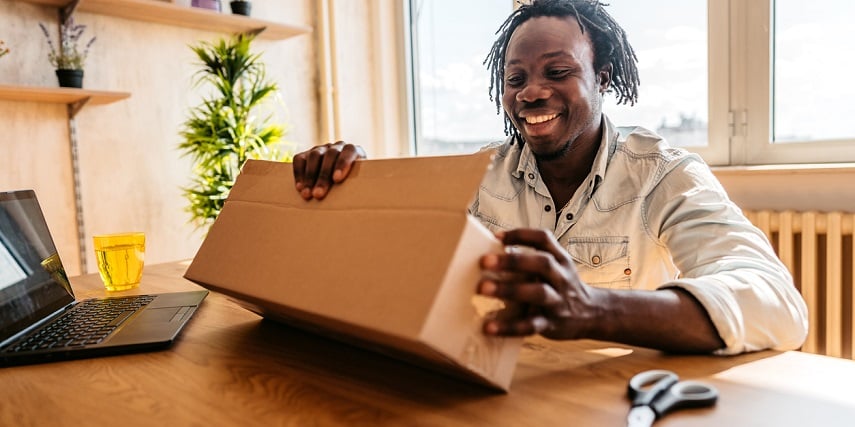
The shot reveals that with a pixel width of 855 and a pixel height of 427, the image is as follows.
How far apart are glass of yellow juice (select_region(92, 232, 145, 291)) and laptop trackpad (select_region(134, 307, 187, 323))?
29 centimetres

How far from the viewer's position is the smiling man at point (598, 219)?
595mm

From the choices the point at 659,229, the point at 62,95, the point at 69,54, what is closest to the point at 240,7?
the point at 69,54

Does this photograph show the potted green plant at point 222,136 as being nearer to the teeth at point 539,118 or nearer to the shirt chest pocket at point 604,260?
the teeth at point 539,118

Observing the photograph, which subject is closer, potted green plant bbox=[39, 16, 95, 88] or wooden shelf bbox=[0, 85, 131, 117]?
wooden shelf bbox=[0, 85, 131, 117]

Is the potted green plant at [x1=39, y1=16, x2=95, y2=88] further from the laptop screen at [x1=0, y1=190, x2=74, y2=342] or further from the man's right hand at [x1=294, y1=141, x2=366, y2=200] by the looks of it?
the man's right hand at [x1=294, y1=141, x2=366, y2=200]


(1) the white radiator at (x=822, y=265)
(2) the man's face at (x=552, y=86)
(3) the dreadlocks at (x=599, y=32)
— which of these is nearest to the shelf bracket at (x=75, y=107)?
(3) the dreadlocks at (x=599, y=32)

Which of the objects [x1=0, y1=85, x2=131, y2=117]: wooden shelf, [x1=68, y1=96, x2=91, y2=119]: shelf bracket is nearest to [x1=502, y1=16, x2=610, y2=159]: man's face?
[x1=0, y1=85, x2=131, y2=117]: wooden shelf

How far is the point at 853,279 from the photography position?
1.85 m

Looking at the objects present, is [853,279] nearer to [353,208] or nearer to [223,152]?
[353,208]

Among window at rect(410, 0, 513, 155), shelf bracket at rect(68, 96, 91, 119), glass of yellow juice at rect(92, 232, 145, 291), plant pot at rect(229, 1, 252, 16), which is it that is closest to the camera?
glass of yellow juice at rect(92, 232, 145, 291)

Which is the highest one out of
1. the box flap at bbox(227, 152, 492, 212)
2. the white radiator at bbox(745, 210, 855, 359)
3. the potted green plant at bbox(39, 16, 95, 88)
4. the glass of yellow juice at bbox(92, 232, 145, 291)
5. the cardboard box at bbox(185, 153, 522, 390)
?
the potted green plant at bbox(39, 16, 95, 88)

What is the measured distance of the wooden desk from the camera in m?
0.53

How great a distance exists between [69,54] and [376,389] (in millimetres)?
2415

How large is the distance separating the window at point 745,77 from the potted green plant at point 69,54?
1.96m
